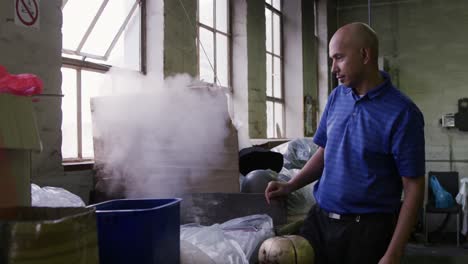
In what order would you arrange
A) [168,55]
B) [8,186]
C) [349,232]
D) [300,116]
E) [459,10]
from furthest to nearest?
[459,10]
[300,116]
[168,55]
[349,232]
[8,186]

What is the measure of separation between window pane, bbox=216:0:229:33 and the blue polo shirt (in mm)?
3758

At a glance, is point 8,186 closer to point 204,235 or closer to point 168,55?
point 204,235

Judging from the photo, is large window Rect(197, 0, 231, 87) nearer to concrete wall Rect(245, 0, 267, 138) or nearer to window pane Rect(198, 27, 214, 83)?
window pane Rect(198, 27, 214, 83)

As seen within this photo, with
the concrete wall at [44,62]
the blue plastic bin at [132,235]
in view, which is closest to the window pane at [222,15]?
the concrete wall at [44,62]

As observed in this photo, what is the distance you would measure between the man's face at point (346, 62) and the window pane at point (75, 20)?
2.03 meters

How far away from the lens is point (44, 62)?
2787 mm

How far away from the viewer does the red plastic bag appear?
129cm

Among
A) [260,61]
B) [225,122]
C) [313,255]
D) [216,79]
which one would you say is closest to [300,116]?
[260,61]

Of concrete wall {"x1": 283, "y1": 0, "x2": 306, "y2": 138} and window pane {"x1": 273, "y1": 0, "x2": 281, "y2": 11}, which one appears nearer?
window pane {"x1": 273, "y1": 0, "x2": 281, "y2": 11}

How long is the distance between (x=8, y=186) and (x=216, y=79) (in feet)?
14.6

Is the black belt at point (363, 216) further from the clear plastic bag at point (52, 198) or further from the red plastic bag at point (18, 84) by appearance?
the red plastic bag at point (18, 84)

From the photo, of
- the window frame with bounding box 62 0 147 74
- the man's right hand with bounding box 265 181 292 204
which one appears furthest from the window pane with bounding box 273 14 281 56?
the man's right hand with bounding box 265 181 292 204

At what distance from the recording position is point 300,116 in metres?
7.80

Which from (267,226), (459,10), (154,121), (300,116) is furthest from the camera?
(459,10)
